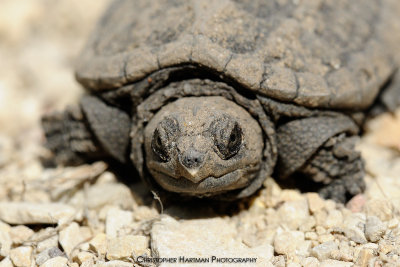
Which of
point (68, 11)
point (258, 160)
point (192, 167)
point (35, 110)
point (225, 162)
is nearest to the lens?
point (192, 167)

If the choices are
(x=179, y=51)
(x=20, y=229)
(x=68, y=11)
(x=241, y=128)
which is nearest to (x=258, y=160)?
(x=241, y=128)

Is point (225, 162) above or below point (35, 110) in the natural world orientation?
above

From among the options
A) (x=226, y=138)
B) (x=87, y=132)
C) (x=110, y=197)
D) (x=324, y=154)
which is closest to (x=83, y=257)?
(x=110, y=197)

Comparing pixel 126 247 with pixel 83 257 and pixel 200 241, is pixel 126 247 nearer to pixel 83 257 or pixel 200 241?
pixel 83 257

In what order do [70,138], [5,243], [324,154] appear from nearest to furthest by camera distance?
[5,243]
[324,154]
[70,138]

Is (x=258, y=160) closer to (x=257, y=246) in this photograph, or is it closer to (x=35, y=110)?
(x=257, y=246)

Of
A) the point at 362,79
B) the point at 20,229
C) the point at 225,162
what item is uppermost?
the point at 362,79

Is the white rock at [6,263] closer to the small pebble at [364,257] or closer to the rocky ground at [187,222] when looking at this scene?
the rocky ground at [187,222]
